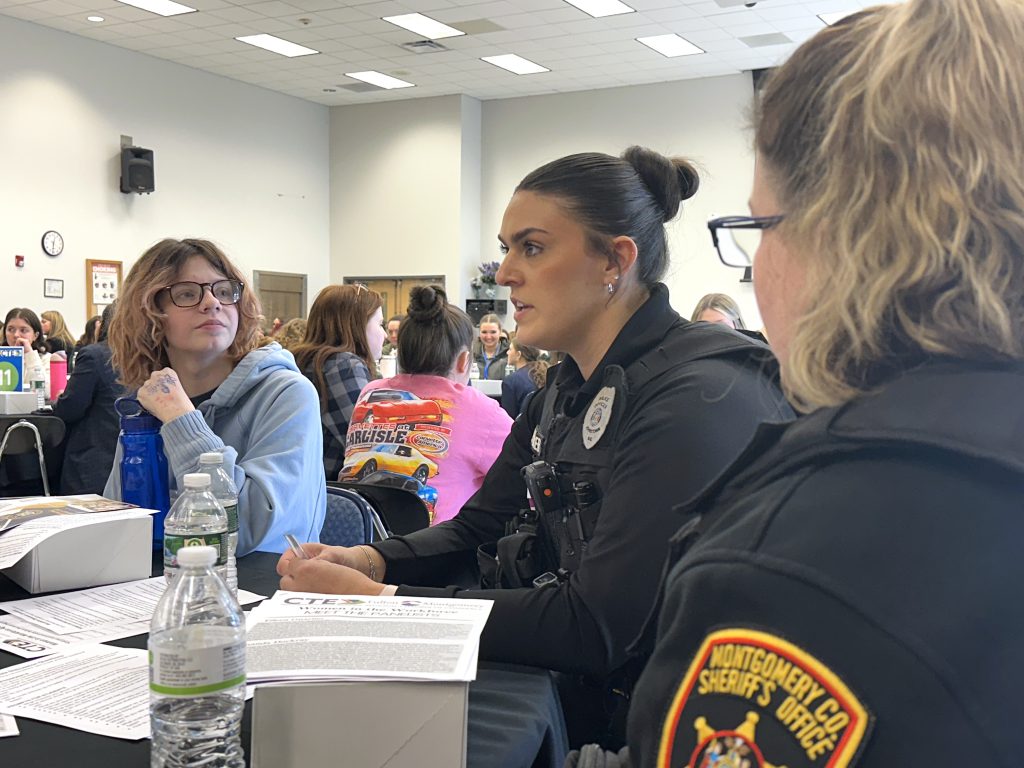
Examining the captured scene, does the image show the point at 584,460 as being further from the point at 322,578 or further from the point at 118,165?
the point at 118,165

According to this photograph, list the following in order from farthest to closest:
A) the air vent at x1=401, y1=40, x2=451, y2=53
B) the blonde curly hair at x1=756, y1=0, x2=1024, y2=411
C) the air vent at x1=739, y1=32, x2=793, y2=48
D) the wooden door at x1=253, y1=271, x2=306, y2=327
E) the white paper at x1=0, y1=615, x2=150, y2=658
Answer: the wooden door at x1=253, y1=271, x2=306, y2=327, the air vent at x1=401, y1=40, x2=451, y2=53, the air vent at x1=739, y1=32, x2=793, y2=48, the white paper at x1=0, y1=615, x2=150, y2=658, the blonde curly hair at x1=756, y1=0, x2=1024, y2=411

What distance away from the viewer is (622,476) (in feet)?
4.59

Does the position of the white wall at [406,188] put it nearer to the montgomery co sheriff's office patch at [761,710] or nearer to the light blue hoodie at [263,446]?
the light blue hoodie at [263,446]

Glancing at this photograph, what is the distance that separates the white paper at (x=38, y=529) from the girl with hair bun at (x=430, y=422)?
129cm

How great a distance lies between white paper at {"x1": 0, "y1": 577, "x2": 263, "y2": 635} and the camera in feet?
4.39

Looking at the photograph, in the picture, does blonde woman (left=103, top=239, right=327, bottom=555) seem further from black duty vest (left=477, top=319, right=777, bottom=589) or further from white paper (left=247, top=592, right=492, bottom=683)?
white paper (left=247, top=592, right=492, bottom=683)

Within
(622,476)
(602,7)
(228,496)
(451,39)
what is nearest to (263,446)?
(228,496)

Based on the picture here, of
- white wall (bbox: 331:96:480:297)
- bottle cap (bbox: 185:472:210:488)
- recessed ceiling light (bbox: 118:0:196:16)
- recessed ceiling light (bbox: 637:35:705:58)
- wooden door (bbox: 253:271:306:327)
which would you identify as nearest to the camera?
bottle cap (bbox: 185:472:210:488)

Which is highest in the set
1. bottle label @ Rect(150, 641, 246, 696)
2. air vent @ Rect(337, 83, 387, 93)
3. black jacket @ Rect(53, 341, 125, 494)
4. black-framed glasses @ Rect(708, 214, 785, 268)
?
air vent @ Rect(337, 83, 387, 93)

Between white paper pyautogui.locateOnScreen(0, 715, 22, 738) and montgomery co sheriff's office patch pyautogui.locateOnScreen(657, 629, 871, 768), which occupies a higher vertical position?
montgomery co sheriff's office patch pyautogui.locateOnScreen(657, 629, 871, 768)

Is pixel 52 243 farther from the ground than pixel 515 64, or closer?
closer

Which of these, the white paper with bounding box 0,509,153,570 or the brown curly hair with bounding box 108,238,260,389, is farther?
the brown curly hair with bounding box 108,238,260,389

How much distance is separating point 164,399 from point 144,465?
14 centimetres

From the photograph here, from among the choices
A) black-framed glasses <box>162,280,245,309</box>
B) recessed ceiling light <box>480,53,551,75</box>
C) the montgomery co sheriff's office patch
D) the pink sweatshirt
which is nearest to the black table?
the montgomery co sheriff's office patch
